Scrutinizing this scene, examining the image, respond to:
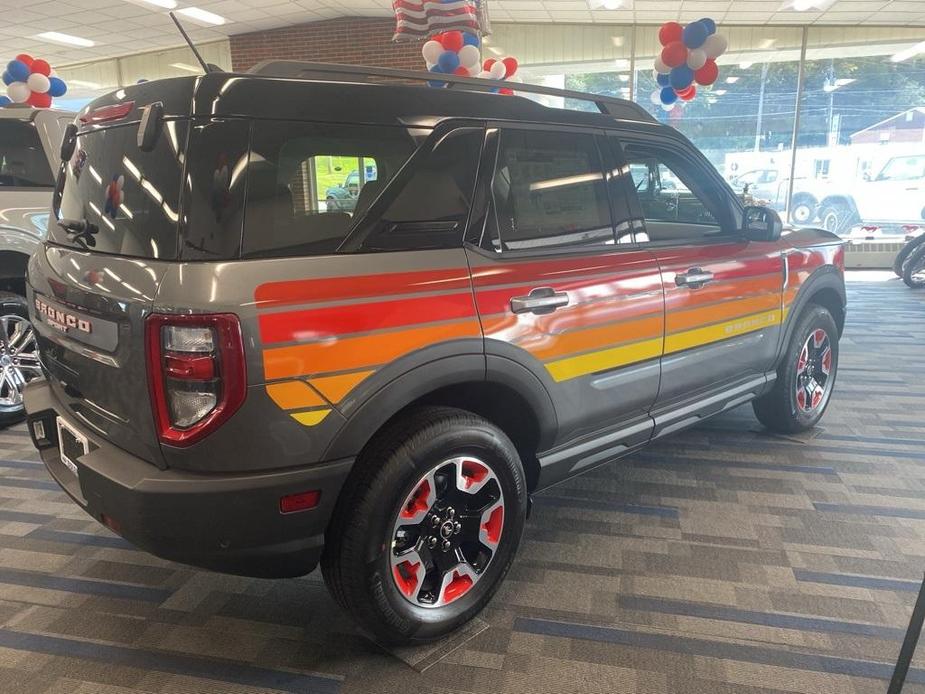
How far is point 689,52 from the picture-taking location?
7.46 metres

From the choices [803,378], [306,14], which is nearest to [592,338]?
[803,378]

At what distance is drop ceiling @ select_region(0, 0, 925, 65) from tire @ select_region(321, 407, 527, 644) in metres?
8.52

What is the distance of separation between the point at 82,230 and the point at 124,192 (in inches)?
10.4

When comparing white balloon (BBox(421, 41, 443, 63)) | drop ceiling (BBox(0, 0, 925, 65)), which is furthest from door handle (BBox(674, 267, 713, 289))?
drop ceiling (BBox(0, 0, 925, 65))

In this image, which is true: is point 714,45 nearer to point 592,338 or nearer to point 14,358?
point 592,338

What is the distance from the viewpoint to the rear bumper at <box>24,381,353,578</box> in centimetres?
161

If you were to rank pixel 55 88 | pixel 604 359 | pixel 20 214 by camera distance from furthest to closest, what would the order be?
pixel 55 88
pixel 20 214
pixel 604 359

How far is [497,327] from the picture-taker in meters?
2.01

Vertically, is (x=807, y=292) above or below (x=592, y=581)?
above

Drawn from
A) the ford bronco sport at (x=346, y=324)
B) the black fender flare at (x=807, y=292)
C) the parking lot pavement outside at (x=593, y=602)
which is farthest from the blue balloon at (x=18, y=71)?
the black fender flare at (x=807, y=292)

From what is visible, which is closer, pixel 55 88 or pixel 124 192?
pixel 124 192

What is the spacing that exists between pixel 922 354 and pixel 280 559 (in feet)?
19.0

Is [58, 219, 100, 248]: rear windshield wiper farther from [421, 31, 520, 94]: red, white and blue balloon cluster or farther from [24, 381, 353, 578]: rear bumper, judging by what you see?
[421, 31, 520, 94]: red, white and blue balloon cluster

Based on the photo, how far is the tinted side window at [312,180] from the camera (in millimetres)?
1627
